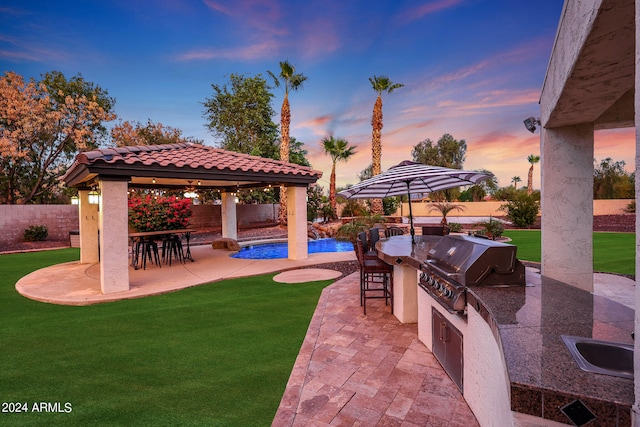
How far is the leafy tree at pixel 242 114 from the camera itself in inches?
858

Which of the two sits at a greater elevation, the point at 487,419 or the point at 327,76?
the point at 327,76

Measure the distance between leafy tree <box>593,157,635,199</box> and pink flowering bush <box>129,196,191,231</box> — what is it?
32384 mm

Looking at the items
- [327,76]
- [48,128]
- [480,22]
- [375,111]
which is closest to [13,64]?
[48,128]

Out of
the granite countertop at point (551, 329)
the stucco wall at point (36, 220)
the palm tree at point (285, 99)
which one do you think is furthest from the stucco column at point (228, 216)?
the granite countertop at point (551, 329)

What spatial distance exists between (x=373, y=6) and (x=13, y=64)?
1944cm

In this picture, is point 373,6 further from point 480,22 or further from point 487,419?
point 487,419

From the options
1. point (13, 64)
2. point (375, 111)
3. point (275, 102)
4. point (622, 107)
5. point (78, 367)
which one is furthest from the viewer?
point (275, 102)

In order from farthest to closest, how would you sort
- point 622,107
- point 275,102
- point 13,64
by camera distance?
1. point 275,102
2. point 13,64
3. point 622,107

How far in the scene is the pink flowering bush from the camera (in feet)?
33.6

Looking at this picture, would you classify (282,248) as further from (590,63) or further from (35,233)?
(590,63)

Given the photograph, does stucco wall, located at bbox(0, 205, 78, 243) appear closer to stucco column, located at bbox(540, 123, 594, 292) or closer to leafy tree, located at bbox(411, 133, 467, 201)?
stucco column, located at bbox(540, 123, 594, 292)

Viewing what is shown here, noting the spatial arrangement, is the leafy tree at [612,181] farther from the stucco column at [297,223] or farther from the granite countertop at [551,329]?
the granite countertop at [551,329]

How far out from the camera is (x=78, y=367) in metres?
3.59

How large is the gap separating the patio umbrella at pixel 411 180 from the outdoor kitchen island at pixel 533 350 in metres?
2.28
